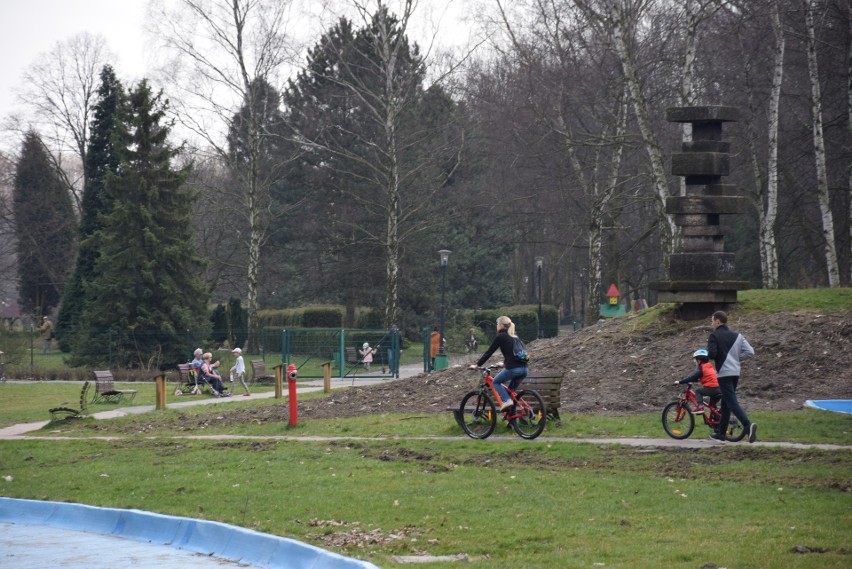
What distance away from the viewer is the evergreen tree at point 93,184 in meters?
56.9

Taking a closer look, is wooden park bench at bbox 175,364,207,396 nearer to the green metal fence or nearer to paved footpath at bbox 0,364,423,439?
paved footpath at bbox 0,364,423,439

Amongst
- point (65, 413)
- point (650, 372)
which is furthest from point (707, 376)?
point (65, 413)

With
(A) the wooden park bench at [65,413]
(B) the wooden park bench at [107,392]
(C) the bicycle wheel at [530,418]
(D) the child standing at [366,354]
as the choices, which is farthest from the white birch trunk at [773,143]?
(A) the wooden park bench at [65,413]

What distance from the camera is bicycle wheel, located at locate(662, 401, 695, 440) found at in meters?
15.1

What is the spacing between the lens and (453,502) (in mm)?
11250

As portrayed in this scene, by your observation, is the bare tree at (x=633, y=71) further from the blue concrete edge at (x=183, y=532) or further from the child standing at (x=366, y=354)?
the blue concrete edge at (x=183, y=532)

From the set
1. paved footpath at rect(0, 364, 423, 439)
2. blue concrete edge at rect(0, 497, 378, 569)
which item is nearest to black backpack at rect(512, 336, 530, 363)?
blue concrete edge at rect(0, 497, 378, 569)

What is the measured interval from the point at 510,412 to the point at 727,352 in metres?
3.45

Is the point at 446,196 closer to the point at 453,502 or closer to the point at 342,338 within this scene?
the point at 342,338

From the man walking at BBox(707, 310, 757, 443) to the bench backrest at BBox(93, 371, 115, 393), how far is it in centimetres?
2018

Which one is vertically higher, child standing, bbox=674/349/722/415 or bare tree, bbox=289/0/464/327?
bare tree, bbox=289/0/464/327

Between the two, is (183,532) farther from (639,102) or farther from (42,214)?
(42,214)

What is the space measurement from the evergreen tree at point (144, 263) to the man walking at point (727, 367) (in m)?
31.6

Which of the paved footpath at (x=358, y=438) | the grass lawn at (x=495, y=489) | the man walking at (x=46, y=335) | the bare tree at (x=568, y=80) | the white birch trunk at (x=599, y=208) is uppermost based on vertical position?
the bare tree at (x=568, y=80)
